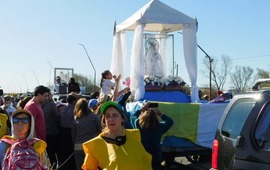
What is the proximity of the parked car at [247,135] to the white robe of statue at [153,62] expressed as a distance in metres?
8.55

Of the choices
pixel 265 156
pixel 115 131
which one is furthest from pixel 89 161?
pixel 265 156

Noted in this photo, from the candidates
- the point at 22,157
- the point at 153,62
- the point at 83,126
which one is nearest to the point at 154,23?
the point at 153,62

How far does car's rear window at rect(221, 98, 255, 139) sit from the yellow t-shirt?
1571 mm

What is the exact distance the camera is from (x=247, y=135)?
4.24 m

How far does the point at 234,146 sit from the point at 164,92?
788 centimetres

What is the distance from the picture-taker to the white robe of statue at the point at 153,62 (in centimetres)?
1335

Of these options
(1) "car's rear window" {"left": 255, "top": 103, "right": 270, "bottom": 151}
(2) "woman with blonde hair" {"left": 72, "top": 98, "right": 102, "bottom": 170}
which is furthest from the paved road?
(1) "car's rear window" {"left": 255, "top": 103, "right": 270, "bottom": 151}

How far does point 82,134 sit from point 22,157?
11.9ft

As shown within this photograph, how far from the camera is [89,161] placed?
325cm

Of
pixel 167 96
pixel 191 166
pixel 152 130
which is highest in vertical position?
pixel 167 96

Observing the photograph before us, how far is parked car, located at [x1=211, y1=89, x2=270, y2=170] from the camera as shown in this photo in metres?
4.11

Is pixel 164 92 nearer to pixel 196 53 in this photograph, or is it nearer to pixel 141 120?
pixel 196 53

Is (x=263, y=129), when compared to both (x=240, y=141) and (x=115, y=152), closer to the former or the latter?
(x=240, y=141)

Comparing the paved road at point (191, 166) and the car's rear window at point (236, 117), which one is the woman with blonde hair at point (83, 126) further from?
the paved road at point (191, 166)
